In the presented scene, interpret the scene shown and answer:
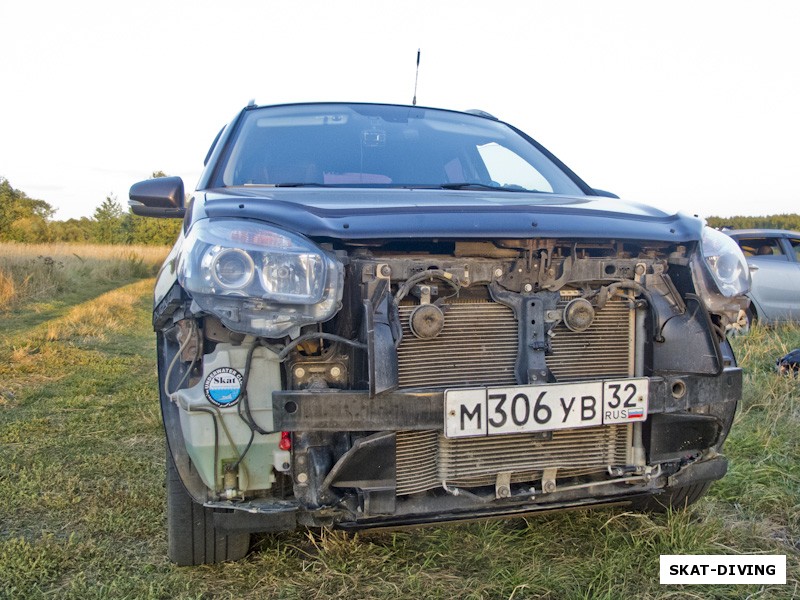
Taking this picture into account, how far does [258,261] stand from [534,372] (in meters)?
0.84

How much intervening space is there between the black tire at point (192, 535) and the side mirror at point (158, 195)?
1.14 m

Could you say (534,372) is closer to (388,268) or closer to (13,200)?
(388,268)

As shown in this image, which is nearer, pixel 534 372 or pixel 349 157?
pixel 534 372

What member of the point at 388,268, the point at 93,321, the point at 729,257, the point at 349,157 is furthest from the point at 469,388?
the point at 93,321

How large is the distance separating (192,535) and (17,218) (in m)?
26.7

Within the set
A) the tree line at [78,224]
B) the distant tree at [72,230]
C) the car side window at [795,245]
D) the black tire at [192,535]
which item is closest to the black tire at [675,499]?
the black tire at [192,535]

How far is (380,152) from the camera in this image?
3.00m

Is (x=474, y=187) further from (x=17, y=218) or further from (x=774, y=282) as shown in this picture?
(x=17, y=218)

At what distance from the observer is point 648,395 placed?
2.03m

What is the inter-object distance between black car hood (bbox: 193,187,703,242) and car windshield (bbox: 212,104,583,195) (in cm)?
45

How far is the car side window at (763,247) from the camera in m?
7.51

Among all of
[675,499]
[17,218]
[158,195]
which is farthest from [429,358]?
[17,218]

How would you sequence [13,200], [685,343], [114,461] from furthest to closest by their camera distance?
[13,200] → [114,461] → [685,343]

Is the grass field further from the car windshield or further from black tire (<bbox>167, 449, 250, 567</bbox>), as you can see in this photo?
the car windshield
